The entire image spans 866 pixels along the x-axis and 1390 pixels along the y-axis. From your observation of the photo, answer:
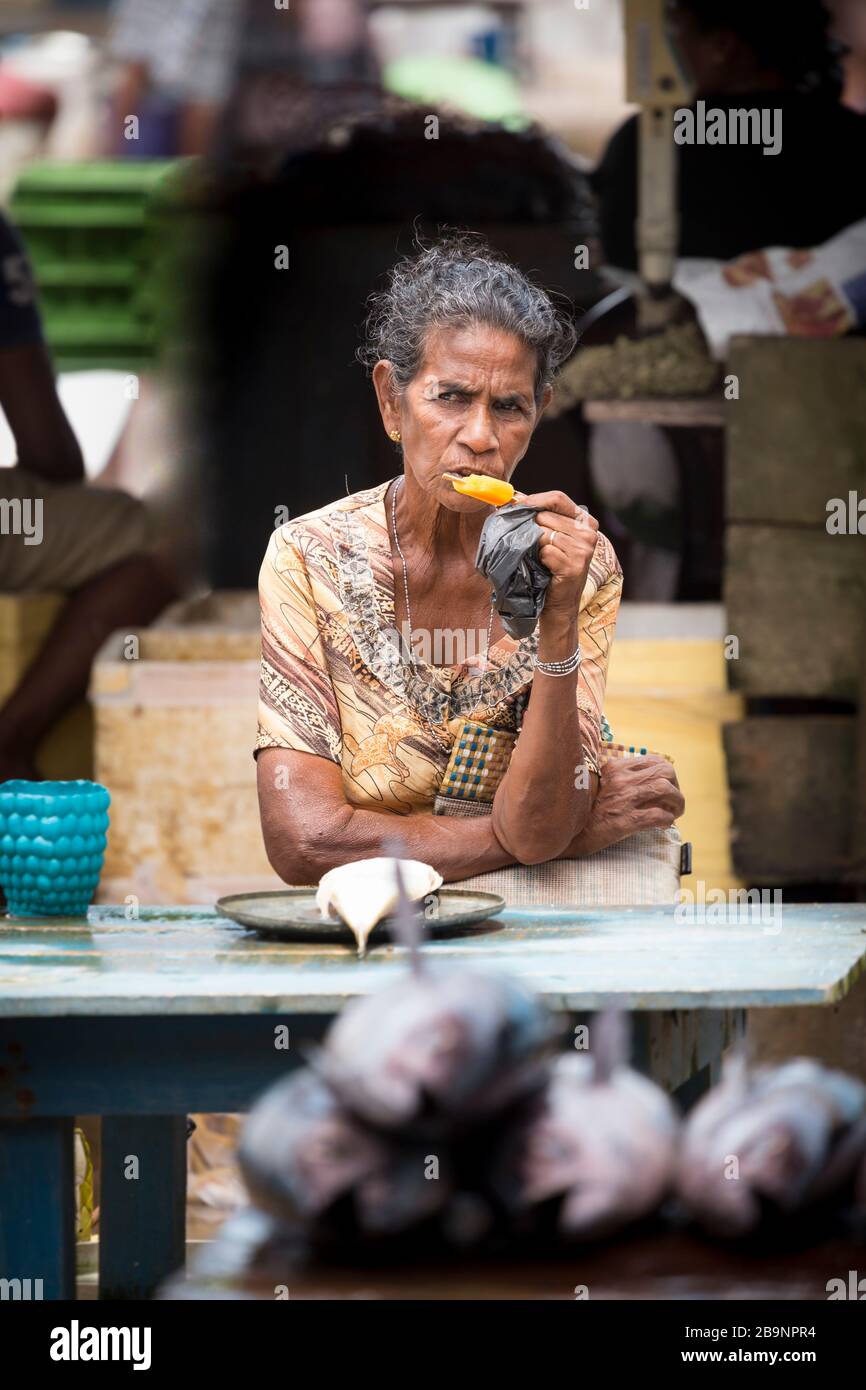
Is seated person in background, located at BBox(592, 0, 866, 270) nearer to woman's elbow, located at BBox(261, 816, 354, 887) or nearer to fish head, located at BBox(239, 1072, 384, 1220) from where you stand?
woman's elbow, located at BBox(261, 816, 354, 887)

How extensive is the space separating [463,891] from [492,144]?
2.61m

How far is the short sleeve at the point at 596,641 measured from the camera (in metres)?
3.02

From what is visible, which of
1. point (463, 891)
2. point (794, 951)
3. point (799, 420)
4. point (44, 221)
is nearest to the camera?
point (794, 951)

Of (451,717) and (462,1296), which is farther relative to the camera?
(451,717)

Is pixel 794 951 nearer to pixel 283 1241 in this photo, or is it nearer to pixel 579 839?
pixel 579 839

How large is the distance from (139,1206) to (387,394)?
4.36 ft

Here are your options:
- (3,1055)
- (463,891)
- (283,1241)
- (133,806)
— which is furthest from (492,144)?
(283,1241)

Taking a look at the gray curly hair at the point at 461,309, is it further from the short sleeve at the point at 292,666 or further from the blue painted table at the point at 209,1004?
the blue painted table at the point at 209,1004

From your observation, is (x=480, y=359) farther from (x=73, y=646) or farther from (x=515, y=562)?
(x=73, y=646)

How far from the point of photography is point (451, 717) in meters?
3.08

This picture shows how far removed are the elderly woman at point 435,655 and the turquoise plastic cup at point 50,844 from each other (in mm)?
391

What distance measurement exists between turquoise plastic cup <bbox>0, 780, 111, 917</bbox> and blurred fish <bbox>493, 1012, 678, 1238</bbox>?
1234 millimetres

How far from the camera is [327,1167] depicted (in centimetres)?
134

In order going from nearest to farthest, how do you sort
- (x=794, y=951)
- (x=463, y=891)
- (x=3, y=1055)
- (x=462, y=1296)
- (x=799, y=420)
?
(x=462, y=1296)
(x=3, y=1055)
(x=794, y=951)
(x=463, y=891)
(x=799, y=420)
